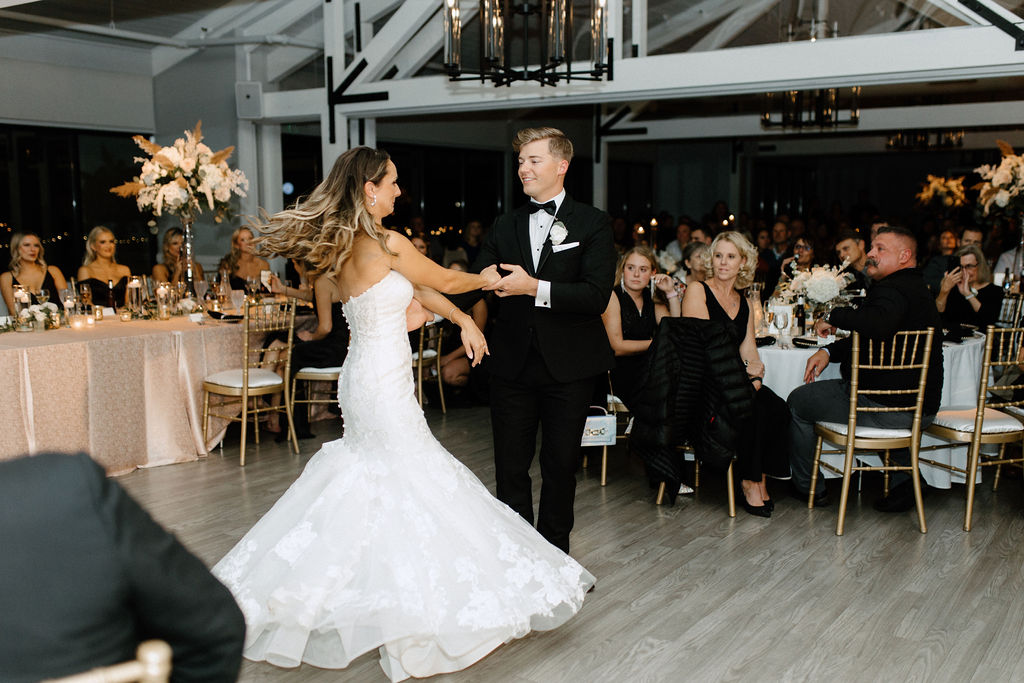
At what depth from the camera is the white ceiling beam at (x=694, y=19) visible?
716 centimetres

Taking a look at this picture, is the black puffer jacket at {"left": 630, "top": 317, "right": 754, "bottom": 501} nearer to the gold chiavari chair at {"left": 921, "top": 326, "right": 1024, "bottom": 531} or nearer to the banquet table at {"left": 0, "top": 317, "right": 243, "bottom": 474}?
the gold chiavari chair at {"left": 921, "top": 326, "right": 1024, "bottom": 531}

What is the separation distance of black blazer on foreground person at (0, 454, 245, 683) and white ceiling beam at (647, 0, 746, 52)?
6953 millimetres

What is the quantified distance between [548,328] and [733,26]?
4872 millimetres

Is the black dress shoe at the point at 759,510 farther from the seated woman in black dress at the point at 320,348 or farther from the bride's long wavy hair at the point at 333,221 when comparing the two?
the seated woman in black dress at the point at 320,348

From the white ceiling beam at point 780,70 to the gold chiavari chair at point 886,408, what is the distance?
2834 millimetres

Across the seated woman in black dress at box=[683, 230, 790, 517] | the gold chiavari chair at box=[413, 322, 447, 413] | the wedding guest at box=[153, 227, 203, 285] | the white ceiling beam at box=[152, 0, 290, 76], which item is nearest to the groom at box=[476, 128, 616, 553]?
the seated woman in black dress at box=[683, 230, 790, 517]

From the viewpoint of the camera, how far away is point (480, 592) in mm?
2775

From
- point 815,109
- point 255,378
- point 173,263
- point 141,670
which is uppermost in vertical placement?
point 815,109

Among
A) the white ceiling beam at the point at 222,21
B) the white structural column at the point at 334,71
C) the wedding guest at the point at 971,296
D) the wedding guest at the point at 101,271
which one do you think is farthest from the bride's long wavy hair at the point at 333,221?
the white ceiling beam at the point at 222,21

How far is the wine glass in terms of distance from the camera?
16.2 ft

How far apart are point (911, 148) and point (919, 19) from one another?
7858 millimetres

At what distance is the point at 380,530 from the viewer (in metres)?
2.84

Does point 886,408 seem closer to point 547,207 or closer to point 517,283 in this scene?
point 547,207

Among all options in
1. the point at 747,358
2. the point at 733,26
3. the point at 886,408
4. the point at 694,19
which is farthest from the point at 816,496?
the point at 694,19
